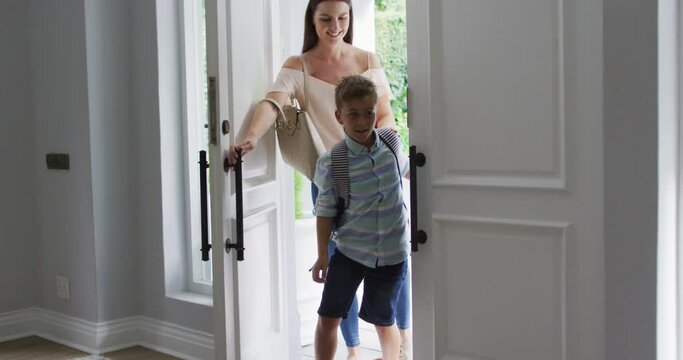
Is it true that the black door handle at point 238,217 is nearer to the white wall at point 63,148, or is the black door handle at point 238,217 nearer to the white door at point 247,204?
the white door at point 247,204

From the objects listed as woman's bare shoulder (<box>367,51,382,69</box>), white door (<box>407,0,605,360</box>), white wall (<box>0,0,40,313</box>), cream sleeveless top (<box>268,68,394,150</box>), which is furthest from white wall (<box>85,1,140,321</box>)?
white door (<box>407,0,605,360</box>)

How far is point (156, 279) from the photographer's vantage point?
3596 millimetres

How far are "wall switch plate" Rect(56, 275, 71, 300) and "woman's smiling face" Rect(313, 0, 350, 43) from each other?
1.81 meters

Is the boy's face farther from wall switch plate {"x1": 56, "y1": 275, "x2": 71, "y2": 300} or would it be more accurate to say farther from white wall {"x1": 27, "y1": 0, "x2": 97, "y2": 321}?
wall switch plate {"x1": 56, "y1": 275, "x2": 71, "y2": 300}

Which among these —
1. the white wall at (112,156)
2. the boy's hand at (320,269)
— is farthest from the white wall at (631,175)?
the white wall at (112,156)

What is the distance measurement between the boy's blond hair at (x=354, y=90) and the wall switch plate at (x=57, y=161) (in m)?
1.67

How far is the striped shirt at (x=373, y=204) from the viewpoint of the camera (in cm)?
255

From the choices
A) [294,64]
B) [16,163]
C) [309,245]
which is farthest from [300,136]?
[16,163]

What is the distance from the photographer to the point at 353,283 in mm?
2629

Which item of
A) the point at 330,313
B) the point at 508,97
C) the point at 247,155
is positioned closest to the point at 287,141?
the point at 247,155

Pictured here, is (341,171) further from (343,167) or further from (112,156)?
(112,156)

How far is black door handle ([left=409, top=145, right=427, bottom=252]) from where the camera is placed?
2391 mm

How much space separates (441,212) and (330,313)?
0.55 m

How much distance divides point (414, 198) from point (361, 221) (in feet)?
0.83
